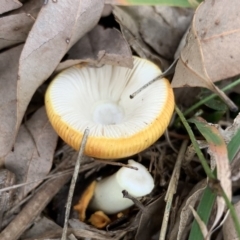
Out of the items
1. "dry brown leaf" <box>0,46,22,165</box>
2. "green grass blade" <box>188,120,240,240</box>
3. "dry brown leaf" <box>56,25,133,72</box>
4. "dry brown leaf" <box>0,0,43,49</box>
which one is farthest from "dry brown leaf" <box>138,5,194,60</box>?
"green grass blade" <box>188,120,240,240</box>

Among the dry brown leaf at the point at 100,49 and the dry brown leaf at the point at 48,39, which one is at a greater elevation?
the dry brown leaf at the point at 48,39

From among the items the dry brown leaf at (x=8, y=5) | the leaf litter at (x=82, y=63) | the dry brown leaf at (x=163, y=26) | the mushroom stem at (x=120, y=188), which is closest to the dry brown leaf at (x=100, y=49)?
the leaf litter at (x=82, y=63)

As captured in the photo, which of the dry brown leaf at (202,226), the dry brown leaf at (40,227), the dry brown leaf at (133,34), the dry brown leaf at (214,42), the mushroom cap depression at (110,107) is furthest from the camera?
the dry brown leaf at (133,34)

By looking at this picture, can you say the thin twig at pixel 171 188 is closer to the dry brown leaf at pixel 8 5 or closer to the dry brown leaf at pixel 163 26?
the dry brown leaf at pixel 163 26

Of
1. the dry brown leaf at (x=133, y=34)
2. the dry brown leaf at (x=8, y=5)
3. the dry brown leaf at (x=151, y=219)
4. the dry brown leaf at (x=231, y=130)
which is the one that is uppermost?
the dry brown leaf at (x=8, y=5)

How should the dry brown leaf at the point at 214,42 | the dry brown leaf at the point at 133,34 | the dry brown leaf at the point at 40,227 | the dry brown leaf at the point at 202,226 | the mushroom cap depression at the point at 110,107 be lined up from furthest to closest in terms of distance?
the dry brown leaf at the point at 133,34 < the dry brown leaf at the point at 40,227 < the dry brown leaf at the point at 214,42 < the mushroom cap depression at the point at 110,107 < the dry brown leaf at the point at 202,226

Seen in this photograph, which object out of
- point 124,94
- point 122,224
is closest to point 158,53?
point 124,94

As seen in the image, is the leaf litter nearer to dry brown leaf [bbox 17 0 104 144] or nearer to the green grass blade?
dry brown leaf [bbox 17 0 104 144]
